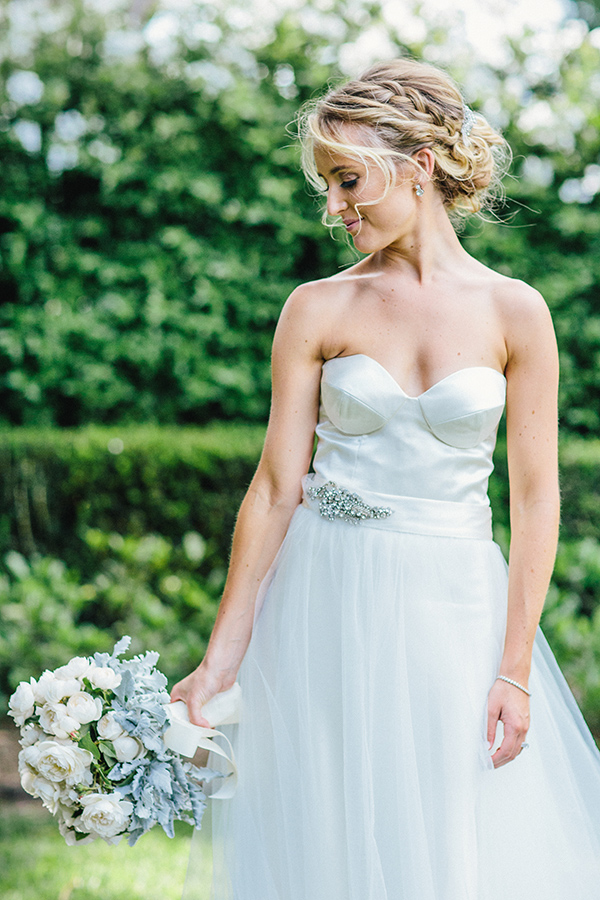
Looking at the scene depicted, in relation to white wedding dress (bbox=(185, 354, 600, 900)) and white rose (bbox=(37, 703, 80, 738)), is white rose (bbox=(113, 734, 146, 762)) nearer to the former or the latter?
white rose (bbox=(37, 703, 80, 738))

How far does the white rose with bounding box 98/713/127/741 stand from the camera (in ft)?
6.40

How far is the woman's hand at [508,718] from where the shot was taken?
1.93 metres

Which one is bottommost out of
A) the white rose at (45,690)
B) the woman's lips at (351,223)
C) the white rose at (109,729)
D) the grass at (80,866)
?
the grass at (80,866)

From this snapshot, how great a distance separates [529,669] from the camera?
6.54 feet

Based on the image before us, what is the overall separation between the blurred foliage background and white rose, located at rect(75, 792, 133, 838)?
10.9 ft

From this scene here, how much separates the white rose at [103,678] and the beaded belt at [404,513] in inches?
23.1

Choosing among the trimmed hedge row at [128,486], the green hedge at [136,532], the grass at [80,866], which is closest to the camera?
the grass at [80,866]

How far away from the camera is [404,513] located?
207cm

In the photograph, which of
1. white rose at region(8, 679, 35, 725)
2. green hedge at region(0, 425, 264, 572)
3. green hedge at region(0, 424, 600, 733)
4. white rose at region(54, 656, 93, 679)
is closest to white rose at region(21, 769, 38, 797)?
white rose at region(8, 679, 35, 725)

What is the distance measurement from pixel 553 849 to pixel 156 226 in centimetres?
481

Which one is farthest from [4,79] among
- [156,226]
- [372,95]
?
[372,95]

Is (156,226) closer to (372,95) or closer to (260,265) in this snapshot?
(260,265)

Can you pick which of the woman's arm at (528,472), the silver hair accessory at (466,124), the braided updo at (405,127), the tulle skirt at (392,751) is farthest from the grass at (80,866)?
the silver hair accessory at (466,124)

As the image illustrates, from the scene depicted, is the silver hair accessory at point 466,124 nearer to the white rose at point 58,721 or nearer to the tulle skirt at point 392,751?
the tulle skirt at point 392,751
